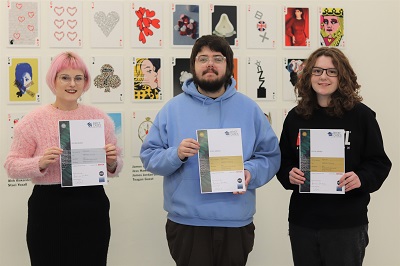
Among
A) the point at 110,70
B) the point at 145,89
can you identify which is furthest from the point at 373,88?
the point at 110,70

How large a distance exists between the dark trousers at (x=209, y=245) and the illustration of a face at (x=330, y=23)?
7.40 feet

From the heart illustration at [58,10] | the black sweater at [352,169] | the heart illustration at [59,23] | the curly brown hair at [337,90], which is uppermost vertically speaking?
the heart illustration at [58,10]

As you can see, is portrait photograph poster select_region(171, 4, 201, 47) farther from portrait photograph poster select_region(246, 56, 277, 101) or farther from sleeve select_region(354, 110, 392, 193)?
sleeve select_region(354, 110, 392, 193)

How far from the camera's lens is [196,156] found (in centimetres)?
263

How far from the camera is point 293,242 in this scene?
106 inches

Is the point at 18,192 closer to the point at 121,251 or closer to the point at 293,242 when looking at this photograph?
the point at 121,251

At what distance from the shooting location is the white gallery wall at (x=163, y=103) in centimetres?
367

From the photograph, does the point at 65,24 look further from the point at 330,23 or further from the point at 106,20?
the point at 330,23

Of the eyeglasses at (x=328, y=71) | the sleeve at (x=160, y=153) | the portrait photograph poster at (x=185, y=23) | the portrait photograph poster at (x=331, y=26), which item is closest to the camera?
the sleeve at (x=160, y=153)

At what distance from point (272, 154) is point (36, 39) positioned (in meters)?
2.17

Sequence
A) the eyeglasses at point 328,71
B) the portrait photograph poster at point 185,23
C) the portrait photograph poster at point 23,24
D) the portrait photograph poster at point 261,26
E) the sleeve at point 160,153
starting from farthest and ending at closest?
the portrait photograph poster at point 261,26 < the portrait photograph poster at point 185,23 < the portrait photograph poster at point 23,24 < the eyeglasses at point 328,71 < the sleeve at point 160,153

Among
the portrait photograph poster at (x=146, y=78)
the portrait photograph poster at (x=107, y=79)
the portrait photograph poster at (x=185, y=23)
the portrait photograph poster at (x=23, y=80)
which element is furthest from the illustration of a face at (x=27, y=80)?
the portrait photograph poster at (x=185, y=23)

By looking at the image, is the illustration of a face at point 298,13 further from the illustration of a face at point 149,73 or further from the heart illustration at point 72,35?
the heart illustration at point 72,35

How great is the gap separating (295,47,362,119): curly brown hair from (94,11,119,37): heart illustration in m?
1.75
